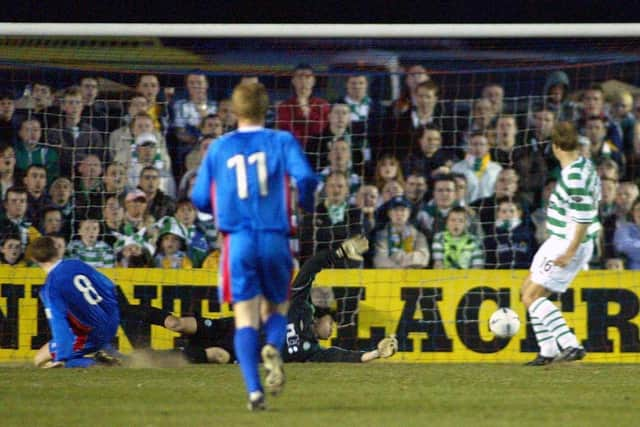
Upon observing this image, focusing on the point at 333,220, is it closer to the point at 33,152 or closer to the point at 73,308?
the point at 33,152

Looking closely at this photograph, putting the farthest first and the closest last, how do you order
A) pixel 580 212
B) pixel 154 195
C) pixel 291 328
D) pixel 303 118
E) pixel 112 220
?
pixel 303 118, pixel 154 195, pixel 112 220, pixel 291 328, pixel 580 212

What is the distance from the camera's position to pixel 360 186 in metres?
13.4

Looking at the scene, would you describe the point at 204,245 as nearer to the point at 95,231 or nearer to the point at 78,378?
the point at 95,231

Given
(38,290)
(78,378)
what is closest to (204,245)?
(38,290)

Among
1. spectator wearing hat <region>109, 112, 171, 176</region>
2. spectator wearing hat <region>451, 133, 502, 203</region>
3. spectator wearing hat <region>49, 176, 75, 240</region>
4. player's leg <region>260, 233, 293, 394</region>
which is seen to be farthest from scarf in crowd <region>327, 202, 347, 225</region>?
player's leg <region>260, 233, 293, 394</region>

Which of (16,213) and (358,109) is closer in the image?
(16,213)

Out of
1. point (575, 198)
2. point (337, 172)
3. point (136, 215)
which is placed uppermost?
point (337, 172)

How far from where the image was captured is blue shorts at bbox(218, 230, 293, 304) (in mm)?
7113

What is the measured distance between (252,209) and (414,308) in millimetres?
5088

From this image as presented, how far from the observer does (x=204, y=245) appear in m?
12.9

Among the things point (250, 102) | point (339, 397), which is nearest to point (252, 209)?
point (250, 102)

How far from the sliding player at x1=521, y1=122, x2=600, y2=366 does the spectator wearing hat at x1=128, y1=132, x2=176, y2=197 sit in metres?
4.25

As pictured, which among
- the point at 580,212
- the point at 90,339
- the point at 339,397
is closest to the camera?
the point at 339,397

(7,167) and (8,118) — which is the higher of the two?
(8,118)
